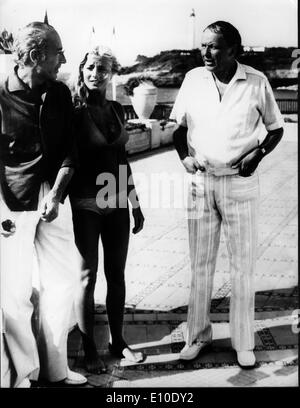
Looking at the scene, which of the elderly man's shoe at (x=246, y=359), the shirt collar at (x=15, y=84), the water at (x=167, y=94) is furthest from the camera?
the elderly man's shoe at (x=246, y=359)

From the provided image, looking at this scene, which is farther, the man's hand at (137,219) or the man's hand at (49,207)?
the man's hand at (137,219)

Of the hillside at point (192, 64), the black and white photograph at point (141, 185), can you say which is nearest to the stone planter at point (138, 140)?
the black and white photograph at point (141, 185)

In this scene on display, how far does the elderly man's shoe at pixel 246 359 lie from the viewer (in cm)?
502

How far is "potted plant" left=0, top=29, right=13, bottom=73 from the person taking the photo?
474 cm

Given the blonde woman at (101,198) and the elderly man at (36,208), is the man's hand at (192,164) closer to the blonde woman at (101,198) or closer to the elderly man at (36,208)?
the blonde woman at (101,198)

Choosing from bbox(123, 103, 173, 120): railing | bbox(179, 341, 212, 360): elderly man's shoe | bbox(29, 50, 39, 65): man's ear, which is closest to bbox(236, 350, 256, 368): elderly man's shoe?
bbox(179, 341, 212, 360): elderly man's shoe

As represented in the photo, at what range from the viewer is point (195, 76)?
4.87 metres

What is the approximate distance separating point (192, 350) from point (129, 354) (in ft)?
1.34

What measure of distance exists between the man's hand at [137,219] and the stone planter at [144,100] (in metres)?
0.59

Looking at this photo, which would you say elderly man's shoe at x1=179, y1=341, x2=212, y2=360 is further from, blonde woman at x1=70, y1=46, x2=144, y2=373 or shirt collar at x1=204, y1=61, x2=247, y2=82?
shirt collar at x1=204, y1=61, x2=247, y2=82

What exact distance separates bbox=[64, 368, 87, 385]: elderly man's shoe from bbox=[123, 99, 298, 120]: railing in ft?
Answer: 5.41

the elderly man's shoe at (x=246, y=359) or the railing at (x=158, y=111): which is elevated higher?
the railing at (x=158, y=111)

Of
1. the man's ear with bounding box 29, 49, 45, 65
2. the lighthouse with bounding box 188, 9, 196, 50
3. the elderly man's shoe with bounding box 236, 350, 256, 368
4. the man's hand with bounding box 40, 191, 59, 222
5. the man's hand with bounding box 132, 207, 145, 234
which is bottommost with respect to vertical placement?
the elderly man's shoe with bounding box 236, 350, 256, 368

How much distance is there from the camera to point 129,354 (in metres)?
5.05
